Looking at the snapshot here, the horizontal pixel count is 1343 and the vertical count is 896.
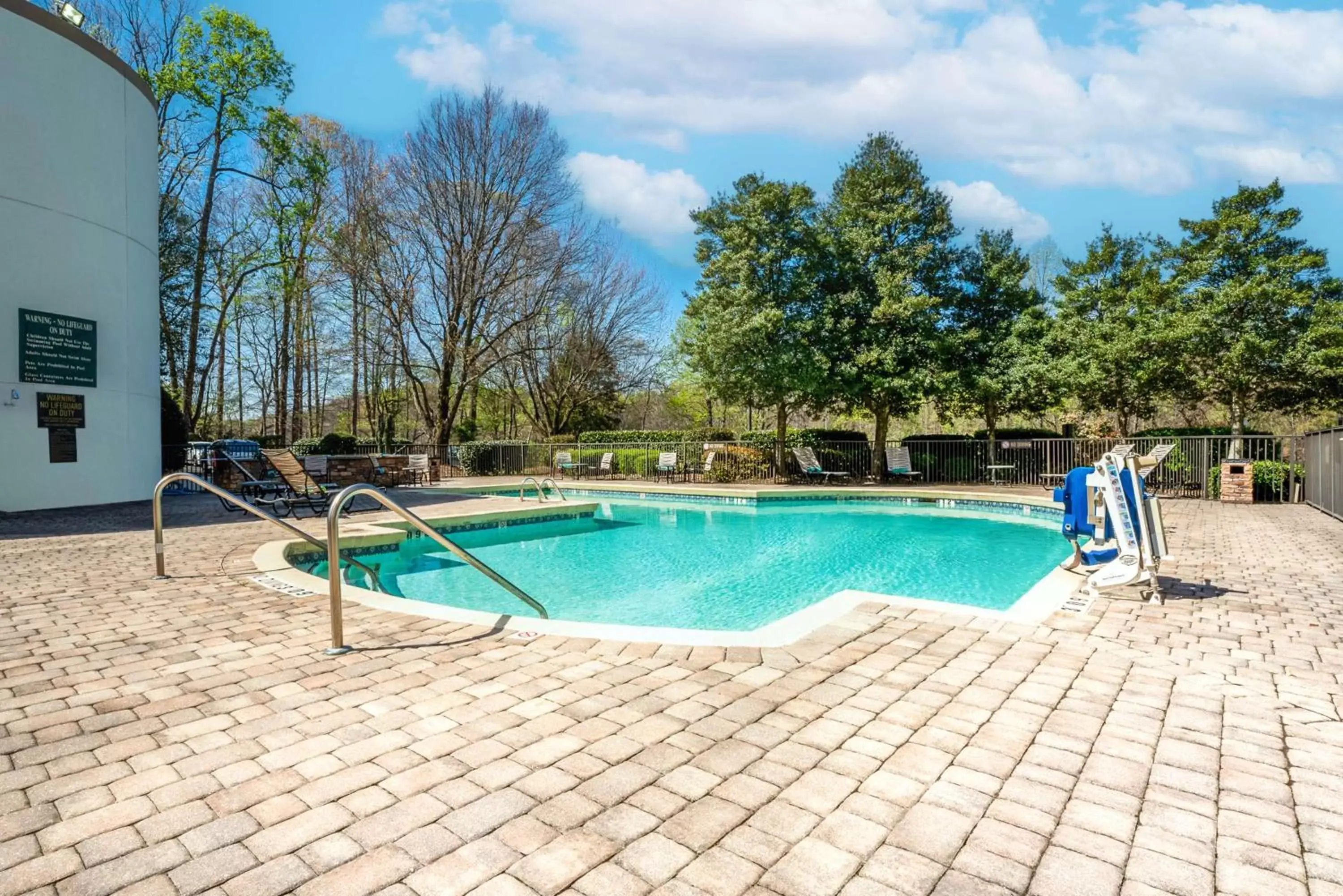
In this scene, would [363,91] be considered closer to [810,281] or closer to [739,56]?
[739,56]

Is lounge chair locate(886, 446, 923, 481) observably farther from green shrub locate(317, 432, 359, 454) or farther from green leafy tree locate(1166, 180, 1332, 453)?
green shrub locate(317, 432, 359, 454)

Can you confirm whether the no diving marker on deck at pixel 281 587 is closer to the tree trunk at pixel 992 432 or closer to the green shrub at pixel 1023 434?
the tree trunk at pixel 992 432

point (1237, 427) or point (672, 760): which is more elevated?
point (1237, 427)

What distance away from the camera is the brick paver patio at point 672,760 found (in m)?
1.72

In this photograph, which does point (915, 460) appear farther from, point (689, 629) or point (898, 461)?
point (689, 629)

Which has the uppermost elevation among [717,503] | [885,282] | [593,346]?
[885,282]

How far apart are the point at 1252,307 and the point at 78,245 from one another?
24142 mm

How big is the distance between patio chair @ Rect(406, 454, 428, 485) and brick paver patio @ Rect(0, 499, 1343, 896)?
1345 cm

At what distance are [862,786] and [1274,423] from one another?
30.1 metres

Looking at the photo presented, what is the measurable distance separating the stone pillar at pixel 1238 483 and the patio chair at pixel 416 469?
57.4 ft

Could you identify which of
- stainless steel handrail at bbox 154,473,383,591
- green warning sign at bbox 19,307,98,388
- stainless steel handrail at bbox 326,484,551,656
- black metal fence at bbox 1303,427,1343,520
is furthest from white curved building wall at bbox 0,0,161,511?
black metal fence at bbox 1303,427,1343,520

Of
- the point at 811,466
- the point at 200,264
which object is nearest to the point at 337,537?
the point at 811,466

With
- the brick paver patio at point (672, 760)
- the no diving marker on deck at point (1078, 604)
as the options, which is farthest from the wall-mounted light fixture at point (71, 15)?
the no diving marker on deck at point (1078, 604)

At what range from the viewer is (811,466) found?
1678 cm
